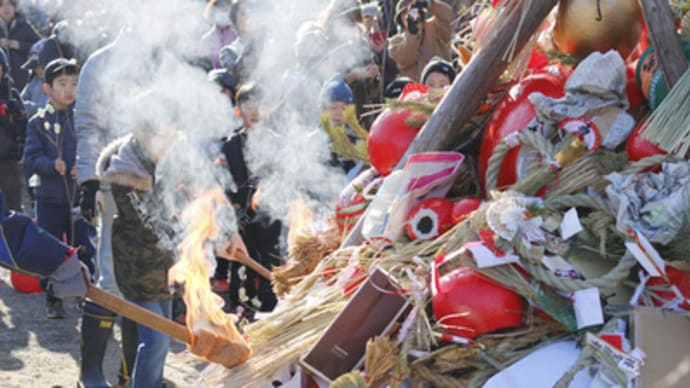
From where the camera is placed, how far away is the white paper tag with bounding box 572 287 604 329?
2625 mm

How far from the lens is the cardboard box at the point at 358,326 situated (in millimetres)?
2848

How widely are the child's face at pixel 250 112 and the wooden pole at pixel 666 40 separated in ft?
11.4

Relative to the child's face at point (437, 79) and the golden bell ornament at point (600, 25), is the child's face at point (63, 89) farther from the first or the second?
the golden bell ornament at point (600, 25)

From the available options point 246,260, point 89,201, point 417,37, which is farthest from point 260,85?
point 246,260

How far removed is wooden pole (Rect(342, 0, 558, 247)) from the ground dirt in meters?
2.59

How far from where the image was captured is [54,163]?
22.6 ft

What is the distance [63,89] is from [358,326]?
4.42 m

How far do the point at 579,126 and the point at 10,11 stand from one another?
811 cm

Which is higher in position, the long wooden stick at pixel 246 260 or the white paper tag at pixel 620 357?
the white paper tag at pixel 620 357

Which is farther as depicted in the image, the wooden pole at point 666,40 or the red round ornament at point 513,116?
the red round ornament at point 513,116

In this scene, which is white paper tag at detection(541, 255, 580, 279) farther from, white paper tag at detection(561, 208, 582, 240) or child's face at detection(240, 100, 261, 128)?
child's face at detection(240, 100, 261, 128)

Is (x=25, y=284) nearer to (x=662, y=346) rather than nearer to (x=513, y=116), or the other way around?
(x=513, y=116)

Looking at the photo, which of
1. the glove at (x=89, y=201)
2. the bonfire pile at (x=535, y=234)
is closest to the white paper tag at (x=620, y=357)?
the bonfire pile at (x=535, y=234)

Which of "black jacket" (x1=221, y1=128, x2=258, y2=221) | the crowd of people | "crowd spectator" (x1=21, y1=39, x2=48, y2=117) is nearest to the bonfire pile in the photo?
the crowd of people
